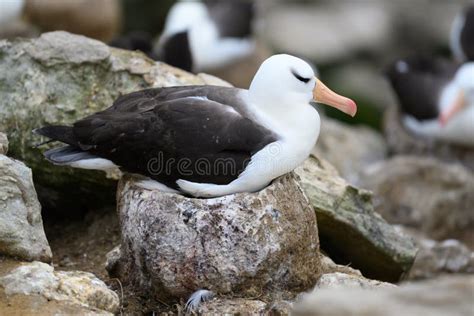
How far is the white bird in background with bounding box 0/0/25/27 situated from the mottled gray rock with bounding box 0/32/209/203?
12.1 feet

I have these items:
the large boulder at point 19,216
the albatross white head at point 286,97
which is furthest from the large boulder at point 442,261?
the large boulder at point 19,216

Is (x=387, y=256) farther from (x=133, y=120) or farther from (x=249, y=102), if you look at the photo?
(x=133, y=120)

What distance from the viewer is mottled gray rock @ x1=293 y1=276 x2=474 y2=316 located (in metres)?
4.34

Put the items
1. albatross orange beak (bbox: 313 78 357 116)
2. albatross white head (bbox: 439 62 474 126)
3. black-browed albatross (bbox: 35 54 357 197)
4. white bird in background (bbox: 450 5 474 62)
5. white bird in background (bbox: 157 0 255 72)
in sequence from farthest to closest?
white bird in background (bbox: 157 0 255 72), white bird in background (bbox: 450 5 474 62), albatross white head (bbox: 439 62 474 126), albatross orange beak (bbox: 313 78 357 116), black-browed albatross (bbox: 35 54 357 197)

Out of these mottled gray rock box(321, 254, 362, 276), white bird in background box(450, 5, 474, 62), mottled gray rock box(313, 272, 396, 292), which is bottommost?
mottled gray rock box(321, 254, 362, 276)

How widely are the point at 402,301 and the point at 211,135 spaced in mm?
2310

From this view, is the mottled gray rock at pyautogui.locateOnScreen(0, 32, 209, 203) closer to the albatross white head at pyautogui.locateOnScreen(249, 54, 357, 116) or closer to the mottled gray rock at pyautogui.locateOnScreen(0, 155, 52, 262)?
the mottled gray rock at pyautogui.locateOnScreen(0, 155, 52, 262)

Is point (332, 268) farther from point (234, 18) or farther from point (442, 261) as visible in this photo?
point (234, 18)

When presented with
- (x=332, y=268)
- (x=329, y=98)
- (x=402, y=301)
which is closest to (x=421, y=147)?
(x=332, y=268)

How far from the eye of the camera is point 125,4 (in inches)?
709

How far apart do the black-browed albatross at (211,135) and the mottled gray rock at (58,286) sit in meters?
0.78

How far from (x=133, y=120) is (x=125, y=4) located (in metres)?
11.7

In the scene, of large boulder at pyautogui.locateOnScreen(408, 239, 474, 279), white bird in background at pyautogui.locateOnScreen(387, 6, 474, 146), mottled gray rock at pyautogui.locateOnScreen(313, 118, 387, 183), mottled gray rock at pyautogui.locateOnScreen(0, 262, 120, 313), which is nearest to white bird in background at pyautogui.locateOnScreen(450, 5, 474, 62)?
white bird in background at pyautogui.locateOnScreen(387, 6, 474, 146)

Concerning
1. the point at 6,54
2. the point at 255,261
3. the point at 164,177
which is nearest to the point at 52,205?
the point at 6,54
